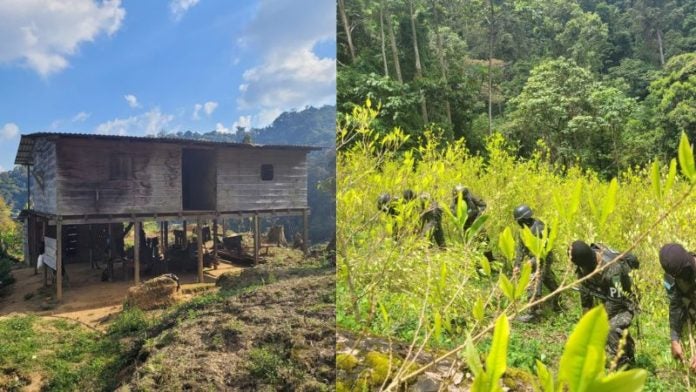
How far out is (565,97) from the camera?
1696 mm

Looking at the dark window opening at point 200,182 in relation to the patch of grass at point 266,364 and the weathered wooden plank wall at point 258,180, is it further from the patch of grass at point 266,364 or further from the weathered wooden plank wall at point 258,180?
the patch of grass at point 266,364

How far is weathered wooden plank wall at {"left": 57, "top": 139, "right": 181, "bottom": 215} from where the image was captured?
1.67m

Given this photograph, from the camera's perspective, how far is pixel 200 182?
2828 mm

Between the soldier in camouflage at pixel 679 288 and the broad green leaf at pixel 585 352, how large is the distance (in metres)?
1.05

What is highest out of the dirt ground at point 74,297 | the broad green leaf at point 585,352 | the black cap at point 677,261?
the broad green leaf at point 585,352

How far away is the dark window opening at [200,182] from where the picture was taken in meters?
2.71

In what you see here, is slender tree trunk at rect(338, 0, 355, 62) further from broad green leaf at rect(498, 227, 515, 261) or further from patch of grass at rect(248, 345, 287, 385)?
broad green leaf at rect(498, 227, 515, 261)

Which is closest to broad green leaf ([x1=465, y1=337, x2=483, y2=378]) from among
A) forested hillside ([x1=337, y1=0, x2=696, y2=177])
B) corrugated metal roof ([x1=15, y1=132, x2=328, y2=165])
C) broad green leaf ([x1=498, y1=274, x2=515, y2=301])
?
broad green leaf ([x1=498, y1=274, x2=515, y2=301])

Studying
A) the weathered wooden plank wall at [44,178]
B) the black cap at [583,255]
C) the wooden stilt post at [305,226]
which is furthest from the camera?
the wooden stilt post at [305,226]

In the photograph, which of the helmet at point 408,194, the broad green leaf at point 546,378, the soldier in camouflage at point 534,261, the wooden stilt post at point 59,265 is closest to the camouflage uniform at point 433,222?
the helmet at point 408,194

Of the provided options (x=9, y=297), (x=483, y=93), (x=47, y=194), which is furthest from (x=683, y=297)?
(x=47, y=194)

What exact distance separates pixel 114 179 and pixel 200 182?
102 cm

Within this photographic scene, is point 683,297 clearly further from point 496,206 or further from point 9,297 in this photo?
point 9,297

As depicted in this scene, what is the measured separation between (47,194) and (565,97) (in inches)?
Answer: 76.2
